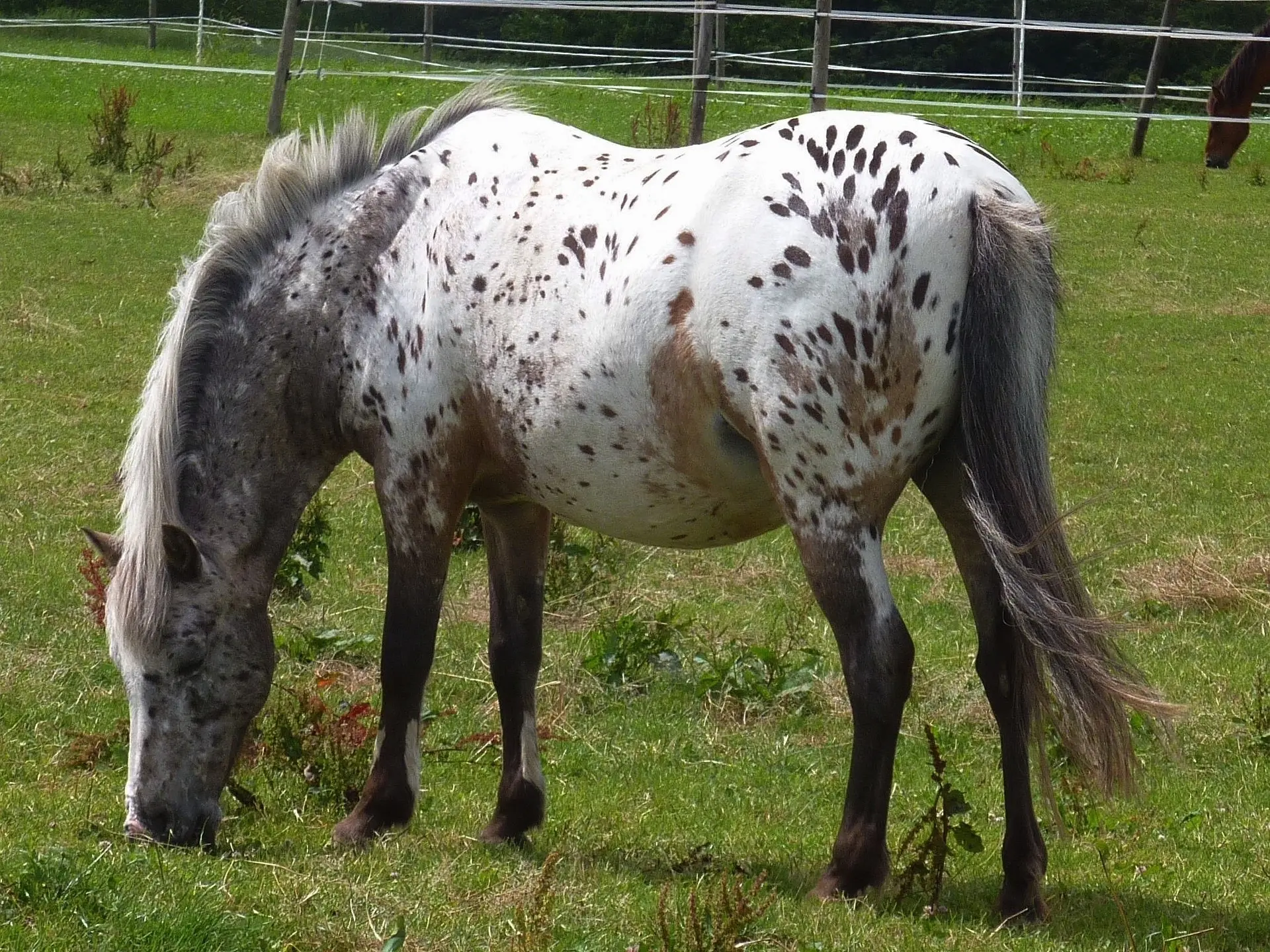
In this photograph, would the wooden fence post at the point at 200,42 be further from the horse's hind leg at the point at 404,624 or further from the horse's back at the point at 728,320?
the horse's back at the point at 728,320

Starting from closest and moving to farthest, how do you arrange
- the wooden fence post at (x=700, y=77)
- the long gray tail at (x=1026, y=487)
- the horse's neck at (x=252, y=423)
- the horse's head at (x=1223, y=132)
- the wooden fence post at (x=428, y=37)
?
the long gray tail at (x=1026, y=487) < the horse's neck at (x=252, y=423) < the wooden fence post at (x=700, y=77) < the horse's head at (x=1223, y=132) < the wooden fence post at (x=428, y=37)

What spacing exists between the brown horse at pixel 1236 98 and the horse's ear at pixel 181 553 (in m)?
16.0

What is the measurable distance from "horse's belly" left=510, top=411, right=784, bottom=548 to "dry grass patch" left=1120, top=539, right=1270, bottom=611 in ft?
11.4

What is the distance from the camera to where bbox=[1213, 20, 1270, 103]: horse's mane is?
58.5 feet

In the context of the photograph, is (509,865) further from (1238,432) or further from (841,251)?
(1238,432)

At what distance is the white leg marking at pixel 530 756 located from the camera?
487 centimetres

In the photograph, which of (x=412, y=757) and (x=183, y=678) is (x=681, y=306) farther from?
(x=183, y=678)

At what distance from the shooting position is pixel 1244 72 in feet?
59.7

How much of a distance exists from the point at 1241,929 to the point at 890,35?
3026cm

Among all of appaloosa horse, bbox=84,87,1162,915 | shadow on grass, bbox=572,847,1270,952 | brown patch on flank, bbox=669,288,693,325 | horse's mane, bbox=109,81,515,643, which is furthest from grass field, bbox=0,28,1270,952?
brown patch on flank, bbox=669,288,693,325

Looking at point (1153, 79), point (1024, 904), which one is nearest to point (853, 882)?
point (1024, 904)

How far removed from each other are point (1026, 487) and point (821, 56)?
11603mm

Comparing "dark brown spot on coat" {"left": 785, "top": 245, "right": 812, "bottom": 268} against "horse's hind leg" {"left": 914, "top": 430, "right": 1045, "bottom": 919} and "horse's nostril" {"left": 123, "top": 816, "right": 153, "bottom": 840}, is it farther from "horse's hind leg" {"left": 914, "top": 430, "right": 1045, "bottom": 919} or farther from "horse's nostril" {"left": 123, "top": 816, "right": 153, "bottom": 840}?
"horse's nostril" {"left": 123, "top": 816, "right": 153, "bottom": 840}

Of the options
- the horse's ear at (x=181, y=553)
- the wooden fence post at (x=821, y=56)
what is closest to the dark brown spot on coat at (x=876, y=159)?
the horse's ear at (x=181, y=553)
